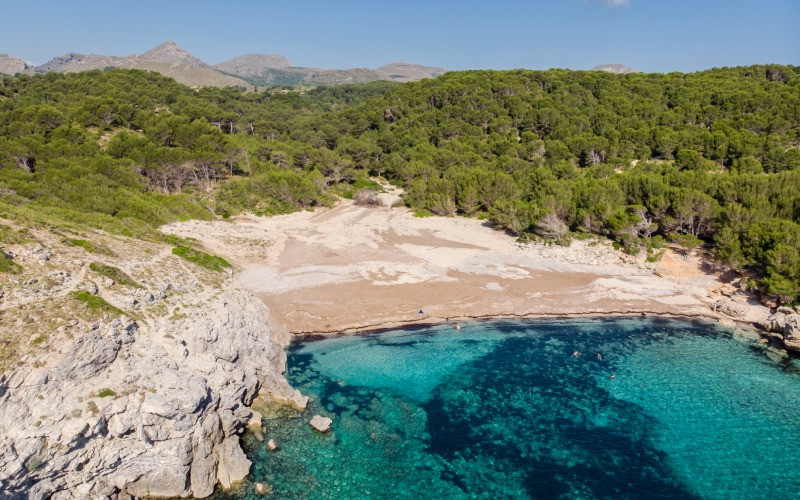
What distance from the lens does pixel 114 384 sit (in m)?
14.7

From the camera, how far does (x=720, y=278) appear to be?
3119 cm

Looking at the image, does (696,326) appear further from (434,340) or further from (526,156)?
(526,156)

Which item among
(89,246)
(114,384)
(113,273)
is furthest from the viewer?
(89,246)

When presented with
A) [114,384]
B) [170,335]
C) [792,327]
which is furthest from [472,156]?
[114,384]

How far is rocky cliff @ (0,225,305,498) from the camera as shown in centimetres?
1280

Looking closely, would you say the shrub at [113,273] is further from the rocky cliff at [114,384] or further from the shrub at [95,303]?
the shrub at [95,303]

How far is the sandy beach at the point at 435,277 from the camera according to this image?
28266 millimetres

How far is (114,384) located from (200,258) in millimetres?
16347

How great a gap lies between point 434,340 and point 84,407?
16943 millimetres

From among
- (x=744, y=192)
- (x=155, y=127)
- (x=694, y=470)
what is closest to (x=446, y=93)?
(x=155, y=127)

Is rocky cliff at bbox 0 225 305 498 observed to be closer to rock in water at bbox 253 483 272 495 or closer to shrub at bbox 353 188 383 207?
rock in water at bbox 253 483 272 495

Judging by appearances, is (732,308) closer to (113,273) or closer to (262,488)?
(262,488)

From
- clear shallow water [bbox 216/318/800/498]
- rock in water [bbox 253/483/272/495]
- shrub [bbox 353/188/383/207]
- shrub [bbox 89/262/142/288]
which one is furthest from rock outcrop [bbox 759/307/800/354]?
shrub [bbox 353/188/383/207]

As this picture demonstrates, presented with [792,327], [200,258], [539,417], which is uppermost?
[200,258]
